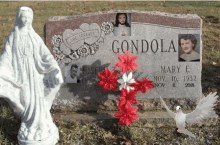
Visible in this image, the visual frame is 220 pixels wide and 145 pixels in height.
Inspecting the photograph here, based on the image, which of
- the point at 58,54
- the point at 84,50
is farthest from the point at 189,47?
the point at 58,54

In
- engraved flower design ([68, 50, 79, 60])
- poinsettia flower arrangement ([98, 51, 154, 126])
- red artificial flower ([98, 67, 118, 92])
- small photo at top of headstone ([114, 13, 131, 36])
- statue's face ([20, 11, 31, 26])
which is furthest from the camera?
engraved flower design ([68, 50, 79, 60])

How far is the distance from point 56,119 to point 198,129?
7.97 ft

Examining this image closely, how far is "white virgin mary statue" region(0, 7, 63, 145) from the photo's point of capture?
2.99 metres

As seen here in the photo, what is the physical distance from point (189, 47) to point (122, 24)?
1301mm

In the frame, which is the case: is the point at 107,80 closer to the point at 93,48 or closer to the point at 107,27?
the point at 93,48

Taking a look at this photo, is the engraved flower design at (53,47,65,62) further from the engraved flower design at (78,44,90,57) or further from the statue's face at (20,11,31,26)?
the statue's face at (20,11,31,26)

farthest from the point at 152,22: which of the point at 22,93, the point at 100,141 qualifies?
the point at 22,93

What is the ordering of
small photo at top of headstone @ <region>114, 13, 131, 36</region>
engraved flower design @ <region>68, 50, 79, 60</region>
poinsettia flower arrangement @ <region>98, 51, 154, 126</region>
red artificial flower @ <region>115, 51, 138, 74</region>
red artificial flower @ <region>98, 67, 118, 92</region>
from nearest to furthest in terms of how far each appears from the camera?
1. poinsettia flower arrangement @ <region>98, 51, 154, 126</region>
2. red artificial flower @ <region>115, 51, 138, 74</region>
3. red artificial flower @ <region>98, 67, 118, 92</region>
4. small photo at top of headstone @ <region>114, 13, 131, 36</region>
5. engraved flower design @ <region>68, 50, 79, 60</region>

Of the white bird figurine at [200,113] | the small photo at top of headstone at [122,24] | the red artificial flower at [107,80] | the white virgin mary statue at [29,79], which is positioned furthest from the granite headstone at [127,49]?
the white virgin mary statue at [29,79]

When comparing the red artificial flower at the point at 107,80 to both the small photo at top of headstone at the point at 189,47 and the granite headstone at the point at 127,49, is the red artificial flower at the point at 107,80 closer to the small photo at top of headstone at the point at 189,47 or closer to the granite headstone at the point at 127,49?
the granite headstone at the point at 127,49

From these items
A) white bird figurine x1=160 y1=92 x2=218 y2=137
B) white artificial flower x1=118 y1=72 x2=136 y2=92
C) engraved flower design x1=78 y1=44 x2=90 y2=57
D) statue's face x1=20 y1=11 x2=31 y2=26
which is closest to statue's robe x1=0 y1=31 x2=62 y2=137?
statue's face x1=20 y1=11 x2=31 y2=26

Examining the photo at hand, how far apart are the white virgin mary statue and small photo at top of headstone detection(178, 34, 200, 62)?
2.38 m

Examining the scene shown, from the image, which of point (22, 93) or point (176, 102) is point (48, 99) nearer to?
point (22, 93)

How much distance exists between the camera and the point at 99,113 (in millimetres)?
4320
